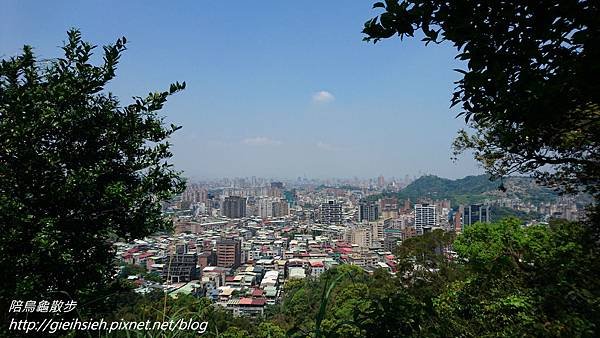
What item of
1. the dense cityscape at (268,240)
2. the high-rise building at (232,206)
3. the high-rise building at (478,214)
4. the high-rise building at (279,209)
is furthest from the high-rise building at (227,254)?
the high-rise building at (279,209)

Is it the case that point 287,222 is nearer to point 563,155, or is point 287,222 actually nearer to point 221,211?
point 221,211

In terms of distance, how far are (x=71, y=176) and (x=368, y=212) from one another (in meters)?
61.3

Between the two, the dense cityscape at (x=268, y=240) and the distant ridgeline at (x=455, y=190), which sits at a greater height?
the distant ridgeline at (x=455, y=190)

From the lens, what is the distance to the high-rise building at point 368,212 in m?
61.2

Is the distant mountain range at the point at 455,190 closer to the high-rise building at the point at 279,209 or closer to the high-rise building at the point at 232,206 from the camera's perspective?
the high-rise building at the point at 279,209

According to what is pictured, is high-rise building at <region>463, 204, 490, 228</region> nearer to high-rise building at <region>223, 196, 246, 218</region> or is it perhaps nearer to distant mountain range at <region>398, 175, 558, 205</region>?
distant mountain range at <region>398, 175, 558, 205</region>

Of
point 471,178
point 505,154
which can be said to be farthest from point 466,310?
point 471,178

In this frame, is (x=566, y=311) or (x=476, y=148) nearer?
(x=566, y=311)

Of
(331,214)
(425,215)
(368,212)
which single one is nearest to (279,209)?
(331,214)

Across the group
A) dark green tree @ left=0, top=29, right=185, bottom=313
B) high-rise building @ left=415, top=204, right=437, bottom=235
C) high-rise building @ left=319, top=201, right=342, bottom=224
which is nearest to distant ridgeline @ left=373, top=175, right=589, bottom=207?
high-rise building @ left=415, top=204, right=437, bottom=235

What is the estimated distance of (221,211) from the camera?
189 feet

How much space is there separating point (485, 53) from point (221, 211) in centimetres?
5797

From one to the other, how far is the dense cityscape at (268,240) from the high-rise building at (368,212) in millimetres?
163

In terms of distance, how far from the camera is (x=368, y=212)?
6197cm
